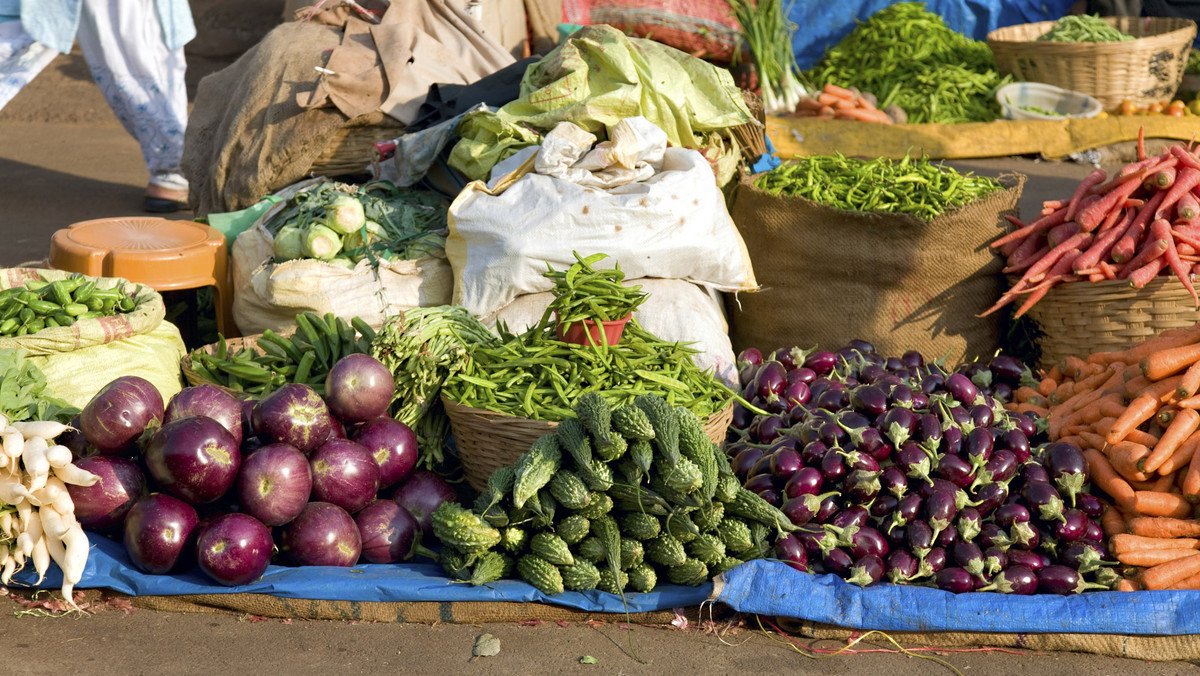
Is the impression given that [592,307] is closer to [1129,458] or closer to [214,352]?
[214,352]

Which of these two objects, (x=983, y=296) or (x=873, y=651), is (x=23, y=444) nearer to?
(x=873, y=651)

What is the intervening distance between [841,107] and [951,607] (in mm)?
5687

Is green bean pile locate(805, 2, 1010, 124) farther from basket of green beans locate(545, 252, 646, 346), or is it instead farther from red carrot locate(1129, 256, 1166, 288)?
basket of green beans locate(545, 252, 646, 346)

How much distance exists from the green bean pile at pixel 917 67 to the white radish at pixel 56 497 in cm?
692

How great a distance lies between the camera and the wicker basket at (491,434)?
3.00m

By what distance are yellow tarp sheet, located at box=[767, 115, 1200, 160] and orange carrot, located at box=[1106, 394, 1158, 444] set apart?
4.30 meters

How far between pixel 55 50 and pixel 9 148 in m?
2.94

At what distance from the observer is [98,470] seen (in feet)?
9.21

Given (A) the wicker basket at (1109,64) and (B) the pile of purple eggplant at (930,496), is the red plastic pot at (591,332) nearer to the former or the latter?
(B) the pile of purple eggplant at (930,496)

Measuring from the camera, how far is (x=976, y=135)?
7.47 m

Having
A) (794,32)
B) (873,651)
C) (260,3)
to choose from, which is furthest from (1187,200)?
(260,3)

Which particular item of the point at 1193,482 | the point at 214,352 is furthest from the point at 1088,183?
the point at 214,352

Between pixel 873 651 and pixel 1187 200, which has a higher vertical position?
pixel 1187 200

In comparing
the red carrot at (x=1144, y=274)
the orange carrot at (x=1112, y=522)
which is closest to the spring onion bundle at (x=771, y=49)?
the red carrot at (x=1144, y=274)
